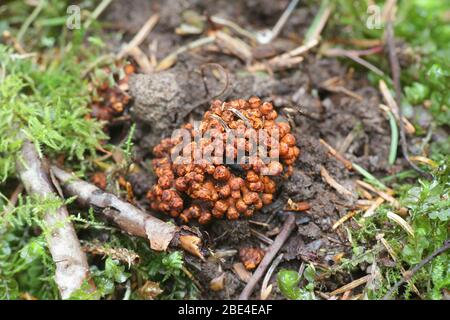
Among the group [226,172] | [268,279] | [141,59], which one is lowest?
[268,279]

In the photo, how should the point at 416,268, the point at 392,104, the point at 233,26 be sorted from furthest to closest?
the point at 233,26, the point at 392,104, the point at 416,268

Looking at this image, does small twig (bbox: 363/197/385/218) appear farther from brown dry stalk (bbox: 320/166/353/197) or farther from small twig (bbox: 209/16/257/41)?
small twig (bbox: 209/16/257/41)

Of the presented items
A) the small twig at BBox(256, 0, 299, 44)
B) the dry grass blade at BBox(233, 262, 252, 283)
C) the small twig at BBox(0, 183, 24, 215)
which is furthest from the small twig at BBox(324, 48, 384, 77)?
the small twig at BBox(0, 183, 24, 215)

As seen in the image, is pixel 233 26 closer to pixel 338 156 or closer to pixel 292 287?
pixel 338 156

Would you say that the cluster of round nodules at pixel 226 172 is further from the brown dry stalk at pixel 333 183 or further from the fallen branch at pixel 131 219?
the brown dry stalk at pixel 333 183

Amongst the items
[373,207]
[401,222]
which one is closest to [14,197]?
[373,207]

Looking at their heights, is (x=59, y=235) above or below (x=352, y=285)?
above

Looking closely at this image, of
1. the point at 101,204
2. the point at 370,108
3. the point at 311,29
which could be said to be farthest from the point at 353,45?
the point at 101,204

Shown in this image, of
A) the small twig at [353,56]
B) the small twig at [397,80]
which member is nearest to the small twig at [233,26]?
the small twig at [353,56]
